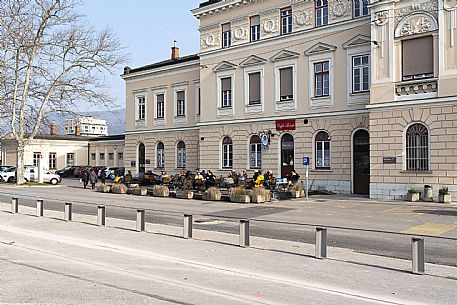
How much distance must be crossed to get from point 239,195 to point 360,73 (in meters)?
10.7

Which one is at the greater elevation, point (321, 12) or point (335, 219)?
point (321, 12)

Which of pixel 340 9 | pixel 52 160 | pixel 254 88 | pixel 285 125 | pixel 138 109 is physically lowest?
pixel 52 160

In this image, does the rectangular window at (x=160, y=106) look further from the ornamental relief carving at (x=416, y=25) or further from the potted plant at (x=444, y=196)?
the potted plant at (x=444, y=196)

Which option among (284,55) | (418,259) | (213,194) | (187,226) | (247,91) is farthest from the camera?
(247,91)

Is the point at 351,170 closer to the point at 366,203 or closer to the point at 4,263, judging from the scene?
the point at 366,203

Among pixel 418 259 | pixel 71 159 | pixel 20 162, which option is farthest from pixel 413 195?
pixel 71 159

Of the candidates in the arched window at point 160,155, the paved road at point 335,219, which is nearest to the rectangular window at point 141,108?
the arched window at point 160,155

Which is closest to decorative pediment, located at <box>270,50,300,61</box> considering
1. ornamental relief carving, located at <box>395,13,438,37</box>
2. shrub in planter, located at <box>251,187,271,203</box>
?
ornamental relief carving, located at <box>395,13,438,37</box>

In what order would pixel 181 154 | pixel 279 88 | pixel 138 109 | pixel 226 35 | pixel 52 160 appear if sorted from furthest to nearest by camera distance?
pixel 52 160 → pixel 138 109 → pixel 181 154 → pixel 226 35 → pixel 279 88

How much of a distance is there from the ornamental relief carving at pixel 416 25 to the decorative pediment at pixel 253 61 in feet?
34.9

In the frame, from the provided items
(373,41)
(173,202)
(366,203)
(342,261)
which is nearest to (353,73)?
(373,41)

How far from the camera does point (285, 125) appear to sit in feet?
105

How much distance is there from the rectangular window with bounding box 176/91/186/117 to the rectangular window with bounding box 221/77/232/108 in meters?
5.99

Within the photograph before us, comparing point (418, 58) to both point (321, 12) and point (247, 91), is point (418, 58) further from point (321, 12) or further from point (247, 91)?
point (247, 91)
